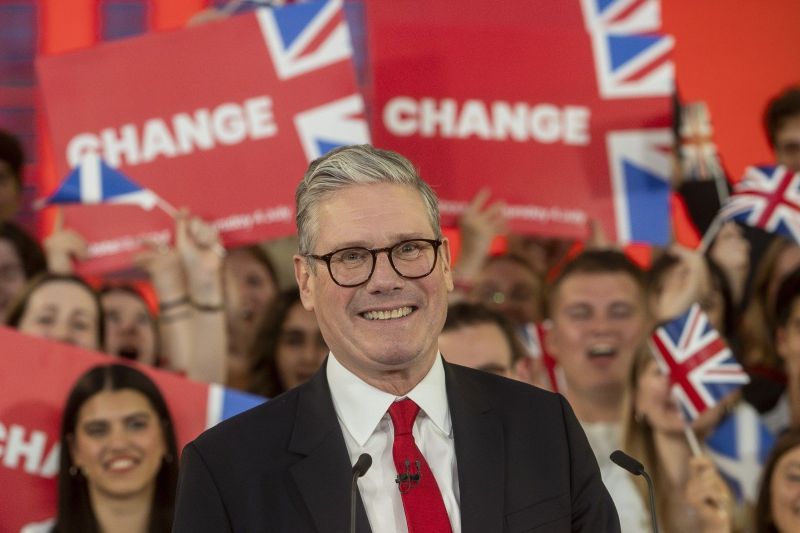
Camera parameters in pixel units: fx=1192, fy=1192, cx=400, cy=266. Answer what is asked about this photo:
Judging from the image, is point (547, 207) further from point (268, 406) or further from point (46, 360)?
point (268, 406)

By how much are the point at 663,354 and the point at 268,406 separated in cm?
212

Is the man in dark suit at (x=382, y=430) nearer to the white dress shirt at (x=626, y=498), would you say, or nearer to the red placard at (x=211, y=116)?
the white dress shirt at (x=626, y=498)

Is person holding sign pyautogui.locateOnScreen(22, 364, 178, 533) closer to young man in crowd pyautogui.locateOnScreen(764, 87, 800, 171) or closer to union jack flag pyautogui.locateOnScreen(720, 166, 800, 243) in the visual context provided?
union jack flag pyautogui.locateOnScreen(720, 166, 800, 243)

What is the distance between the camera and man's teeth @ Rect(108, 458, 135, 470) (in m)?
2.93

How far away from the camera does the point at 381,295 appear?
1.44 m

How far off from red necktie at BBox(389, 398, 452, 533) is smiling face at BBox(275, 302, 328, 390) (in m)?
2.05

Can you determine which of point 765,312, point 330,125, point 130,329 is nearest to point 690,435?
point 765,312

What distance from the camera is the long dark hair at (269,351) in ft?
11.5

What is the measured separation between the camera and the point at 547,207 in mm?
3572

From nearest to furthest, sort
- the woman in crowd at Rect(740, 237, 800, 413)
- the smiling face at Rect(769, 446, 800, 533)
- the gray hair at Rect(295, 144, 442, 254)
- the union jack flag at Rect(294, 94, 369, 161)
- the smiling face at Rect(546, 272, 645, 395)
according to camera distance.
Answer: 1. the gray hair at Rect(295, 144, 442, 254)
2. the smiling face at Rect(769, 446, 800, 533)
3. the union jack flag at Rect(294, 94, 369, 161)
4. the smiling face at Rect(546, 272, 645, 395)
5. the woman in crowd at Rect(740, 237, 800, 413)

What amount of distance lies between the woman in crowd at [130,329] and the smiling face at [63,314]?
0.15 meters

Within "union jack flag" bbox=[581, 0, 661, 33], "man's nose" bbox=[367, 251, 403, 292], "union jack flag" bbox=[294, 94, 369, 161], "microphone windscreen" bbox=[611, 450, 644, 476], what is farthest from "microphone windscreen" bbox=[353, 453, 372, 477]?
"union jack flag" bbox=[581, 0, 661, 33]

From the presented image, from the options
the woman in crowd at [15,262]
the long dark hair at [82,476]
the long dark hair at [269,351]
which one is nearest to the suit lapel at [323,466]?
the long dark hair at [82,476]

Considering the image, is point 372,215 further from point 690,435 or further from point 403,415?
point 690,435
